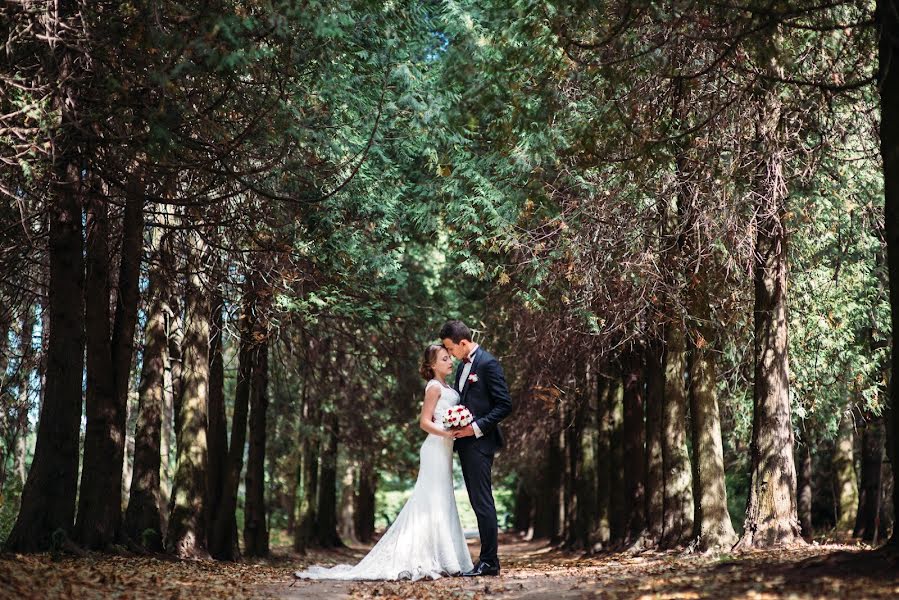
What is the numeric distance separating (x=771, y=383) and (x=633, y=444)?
7.77 meters

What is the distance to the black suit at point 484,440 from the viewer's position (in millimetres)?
10930

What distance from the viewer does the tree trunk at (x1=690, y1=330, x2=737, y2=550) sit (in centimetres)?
1388

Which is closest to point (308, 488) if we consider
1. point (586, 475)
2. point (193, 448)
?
point (586, 475)

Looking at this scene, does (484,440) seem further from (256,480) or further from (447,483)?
(256,480)

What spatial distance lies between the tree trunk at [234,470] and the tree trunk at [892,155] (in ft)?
37.6

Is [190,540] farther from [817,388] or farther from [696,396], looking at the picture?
[817,388]

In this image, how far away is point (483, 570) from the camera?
1096 centimetres

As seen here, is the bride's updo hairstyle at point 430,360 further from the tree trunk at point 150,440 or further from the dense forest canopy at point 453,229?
the tree trunk at point 150,440

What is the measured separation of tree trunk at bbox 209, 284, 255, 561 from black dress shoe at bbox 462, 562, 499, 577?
24.9ft

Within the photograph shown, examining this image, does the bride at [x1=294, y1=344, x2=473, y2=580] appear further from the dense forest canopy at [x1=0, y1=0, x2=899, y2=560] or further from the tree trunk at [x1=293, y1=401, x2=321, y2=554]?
the tree trunk at [x1=293, y1=401, x2=321, y2=554]

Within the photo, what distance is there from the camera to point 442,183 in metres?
21.2

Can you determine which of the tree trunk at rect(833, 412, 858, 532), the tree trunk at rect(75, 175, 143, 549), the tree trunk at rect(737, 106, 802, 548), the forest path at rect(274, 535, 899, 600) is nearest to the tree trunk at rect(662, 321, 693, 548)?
the tree trunk at rect(737, 106, 802, 548)

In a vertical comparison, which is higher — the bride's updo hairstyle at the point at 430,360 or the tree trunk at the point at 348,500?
the bride's updo hairstyle at the point at 430,360

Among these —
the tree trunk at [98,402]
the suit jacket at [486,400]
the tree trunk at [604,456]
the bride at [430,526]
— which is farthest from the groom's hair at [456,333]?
the tree trunk at [604,456]
